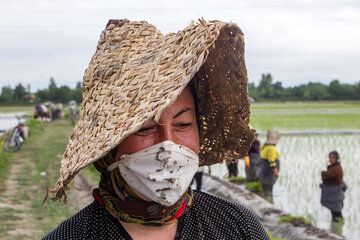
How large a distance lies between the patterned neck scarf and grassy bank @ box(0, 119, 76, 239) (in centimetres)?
447

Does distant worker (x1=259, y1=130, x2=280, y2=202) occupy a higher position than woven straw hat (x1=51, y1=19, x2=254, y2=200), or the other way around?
woven straw hat (x1=51, y1=19, x2=254, y2=200)

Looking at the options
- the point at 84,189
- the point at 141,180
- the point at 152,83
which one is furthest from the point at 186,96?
the point at 84,189

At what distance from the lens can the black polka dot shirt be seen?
1628mm

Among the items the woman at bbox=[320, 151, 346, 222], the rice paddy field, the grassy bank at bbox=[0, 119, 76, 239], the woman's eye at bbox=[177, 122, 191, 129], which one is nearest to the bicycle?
the grassy bank at bbox=[0, 119, 76, 239]

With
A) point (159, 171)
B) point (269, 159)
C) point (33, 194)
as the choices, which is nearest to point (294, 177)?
point (269, 159)

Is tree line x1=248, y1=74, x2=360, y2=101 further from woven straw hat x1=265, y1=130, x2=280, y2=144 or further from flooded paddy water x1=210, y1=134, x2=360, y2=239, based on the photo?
woven straw hat x1=265, y1=130, x2=280, y2=144

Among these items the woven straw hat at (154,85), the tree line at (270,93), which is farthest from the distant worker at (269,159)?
the tree line at (270,93)

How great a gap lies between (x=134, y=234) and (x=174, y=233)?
6.2 inches

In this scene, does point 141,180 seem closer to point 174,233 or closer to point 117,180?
point 117,180

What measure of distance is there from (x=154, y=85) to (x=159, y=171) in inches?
10.6

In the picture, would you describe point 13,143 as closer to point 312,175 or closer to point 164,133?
point 312,175

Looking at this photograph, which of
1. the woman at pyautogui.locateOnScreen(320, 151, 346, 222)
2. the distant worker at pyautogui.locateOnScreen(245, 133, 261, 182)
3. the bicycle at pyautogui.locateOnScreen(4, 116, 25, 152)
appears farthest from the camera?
the bicycle at pyautogui.locateOnScreen(4, 116, 25, 152)

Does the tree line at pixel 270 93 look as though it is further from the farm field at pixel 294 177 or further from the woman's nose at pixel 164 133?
the woman's nose at pixel 164 133

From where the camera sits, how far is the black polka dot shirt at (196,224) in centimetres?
163
